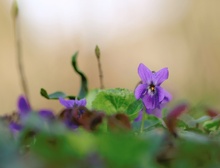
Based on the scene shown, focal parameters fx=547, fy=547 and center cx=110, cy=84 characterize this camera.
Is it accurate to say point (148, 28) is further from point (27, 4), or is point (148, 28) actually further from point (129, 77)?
point (27, 4)

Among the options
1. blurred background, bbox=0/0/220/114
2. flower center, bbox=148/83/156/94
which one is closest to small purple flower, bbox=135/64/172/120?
flower center, bbox=148/83/156/94

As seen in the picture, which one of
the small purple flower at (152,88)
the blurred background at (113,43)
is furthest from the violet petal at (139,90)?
the blurred background at (113,43)

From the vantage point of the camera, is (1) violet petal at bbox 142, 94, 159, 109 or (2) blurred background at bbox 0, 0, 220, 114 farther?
(2) blurred background at bbox 0, 0, 220, 114

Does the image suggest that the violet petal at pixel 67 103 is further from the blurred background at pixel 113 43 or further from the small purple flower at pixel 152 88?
the blurred background at pixel 113 43

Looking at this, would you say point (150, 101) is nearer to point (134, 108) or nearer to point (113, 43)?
point (134, 108)

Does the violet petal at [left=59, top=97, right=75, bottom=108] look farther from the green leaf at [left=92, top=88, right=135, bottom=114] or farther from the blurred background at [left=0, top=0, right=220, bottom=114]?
the blurred background at [left=0, top=0, right=220, bottom=114]

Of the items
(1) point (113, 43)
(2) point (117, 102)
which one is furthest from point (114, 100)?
(1) point (113, 43)

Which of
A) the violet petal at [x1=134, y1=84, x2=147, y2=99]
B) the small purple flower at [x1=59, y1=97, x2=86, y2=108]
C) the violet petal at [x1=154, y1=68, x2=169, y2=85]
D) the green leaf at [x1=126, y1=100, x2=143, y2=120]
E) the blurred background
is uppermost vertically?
the violet petal at [x1=154, y1=68, x2=169, y2=85]
